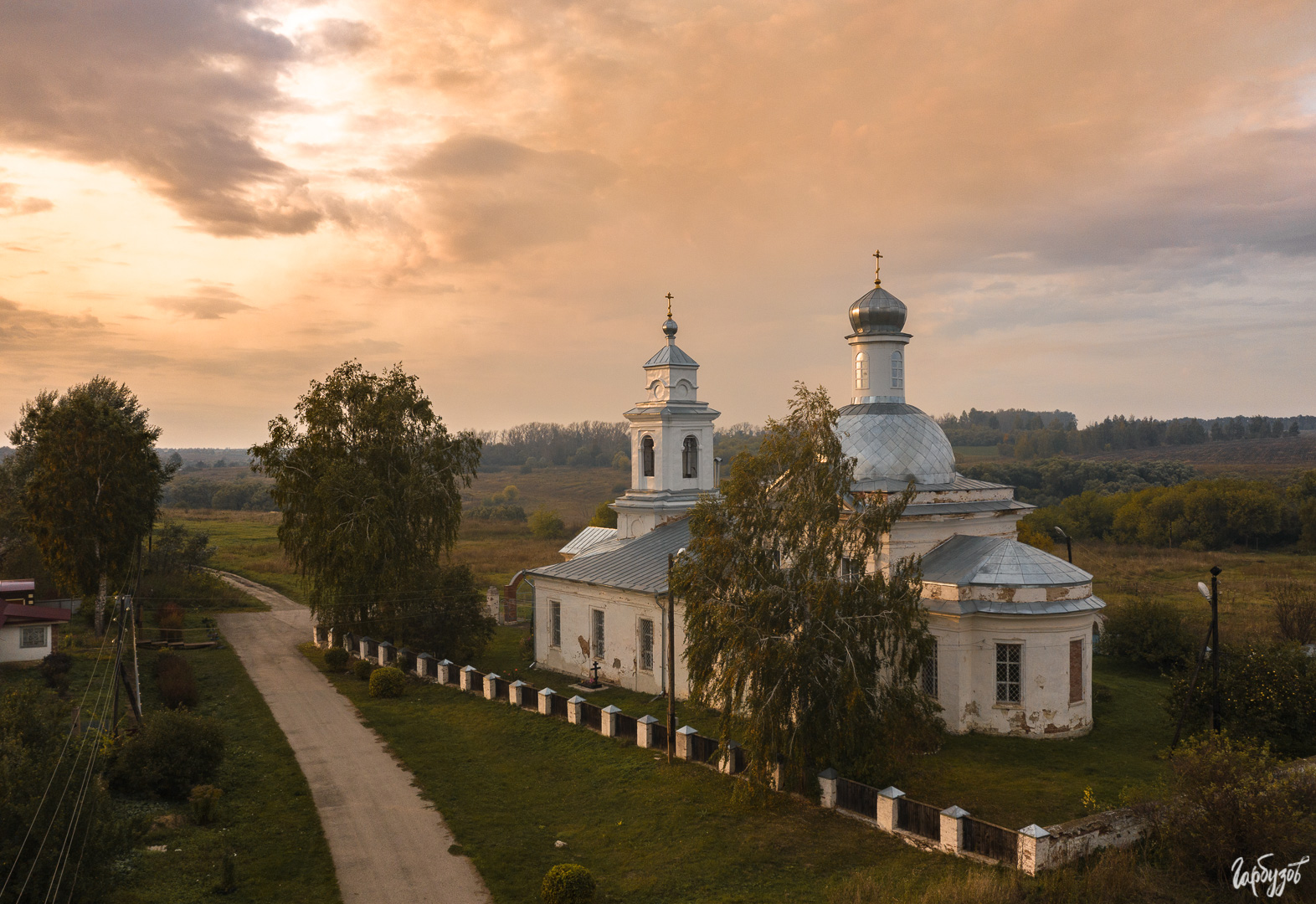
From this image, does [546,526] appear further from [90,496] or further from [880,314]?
[880,314]

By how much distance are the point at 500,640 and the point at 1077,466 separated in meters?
76.6

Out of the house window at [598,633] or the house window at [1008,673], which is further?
the house window at [598,633]

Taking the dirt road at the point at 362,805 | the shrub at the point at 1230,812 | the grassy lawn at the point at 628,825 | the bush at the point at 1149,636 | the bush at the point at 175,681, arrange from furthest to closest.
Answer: the bush at the point at 1149,636, the bush at the point at 175,681, the dirt road at the point at 362,805, the grassy lawn at the point at 628,825, the shrub at the point at 1230,812

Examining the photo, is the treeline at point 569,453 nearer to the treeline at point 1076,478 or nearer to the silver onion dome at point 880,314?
the treeline at point 1076,478

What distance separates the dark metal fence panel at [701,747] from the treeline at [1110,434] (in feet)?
405

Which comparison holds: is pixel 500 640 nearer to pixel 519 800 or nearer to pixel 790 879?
pixel 519 800

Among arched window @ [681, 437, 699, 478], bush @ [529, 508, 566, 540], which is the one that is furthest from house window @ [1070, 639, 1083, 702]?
bush @ [529, 508, 566, 540]

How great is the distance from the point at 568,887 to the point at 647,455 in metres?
23.3

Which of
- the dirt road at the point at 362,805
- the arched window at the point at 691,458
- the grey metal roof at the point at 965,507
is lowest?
the dirt road at the point at 362,805

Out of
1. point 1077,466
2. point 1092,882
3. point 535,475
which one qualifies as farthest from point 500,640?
point 535,475

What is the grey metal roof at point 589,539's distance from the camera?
40.7m

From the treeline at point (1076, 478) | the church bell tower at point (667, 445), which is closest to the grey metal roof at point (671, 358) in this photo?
the church bell tower at point (667, 445)

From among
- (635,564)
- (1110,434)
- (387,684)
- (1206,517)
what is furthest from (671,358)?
(1110,434)

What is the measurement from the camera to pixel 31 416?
43.8m
